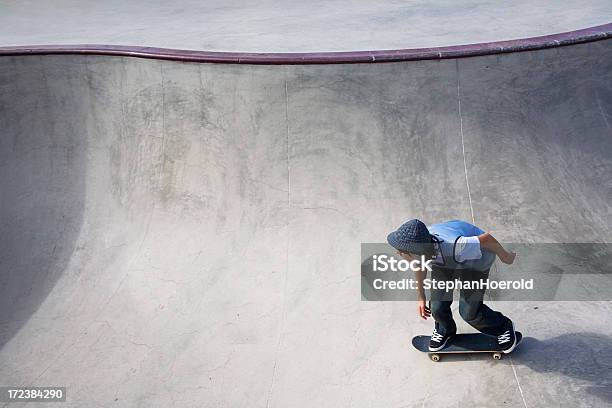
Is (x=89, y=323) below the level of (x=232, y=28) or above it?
below

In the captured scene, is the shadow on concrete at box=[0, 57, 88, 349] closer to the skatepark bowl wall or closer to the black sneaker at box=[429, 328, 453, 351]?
the skatepark bowl wall

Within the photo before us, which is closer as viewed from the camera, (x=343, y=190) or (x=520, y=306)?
(x=520, y=306)

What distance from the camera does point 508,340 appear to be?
432cm

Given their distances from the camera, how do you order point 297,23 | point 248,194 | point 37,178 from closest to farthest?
point 248,194 < point 37,178 < point 297,23

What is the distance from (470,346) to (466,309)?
39 centimetres

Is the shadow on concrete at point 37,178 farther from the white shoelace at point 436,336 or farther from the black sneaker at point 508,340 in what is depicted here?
the black sneaker at point 508,340

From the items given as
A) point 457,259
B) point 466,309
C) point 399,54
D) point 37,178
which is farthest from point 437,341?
point 37,178

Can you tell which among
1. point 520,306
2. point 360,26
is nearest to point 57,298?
point 520,306

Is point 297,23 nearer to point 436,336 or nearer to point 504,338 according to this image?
point 436,336

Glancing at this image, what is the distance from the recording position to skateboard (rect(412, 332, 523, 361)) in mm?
4387

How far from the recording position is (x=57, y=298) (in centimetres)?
584

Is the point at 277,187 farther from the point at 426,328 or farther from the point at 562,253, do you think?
the point at 562,253

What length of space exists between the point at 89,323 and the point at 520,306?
366 cm

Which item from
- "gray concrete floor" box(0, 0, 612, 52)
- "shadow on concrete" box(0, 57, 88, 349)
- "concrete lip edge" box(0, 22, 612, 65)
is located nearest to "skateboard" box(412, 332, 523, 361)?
"concrete lip edge" box(0, 22, 612, 65)
